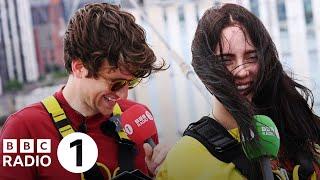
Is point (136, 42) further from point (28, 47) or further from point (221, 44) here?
point (28, 47)

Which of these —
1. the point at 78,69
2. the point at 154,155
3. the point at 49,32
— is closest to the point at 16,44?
the point at 49,32

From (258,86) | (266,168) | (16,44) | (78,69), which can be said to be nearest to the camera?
(266,168)

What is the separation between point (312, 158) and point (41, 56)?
0.92 metres

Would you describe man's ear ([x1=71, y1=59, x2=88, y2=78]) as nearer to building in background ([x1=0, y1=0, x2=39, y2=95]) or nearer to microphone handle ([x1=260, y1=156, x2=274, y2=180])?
microphone handle ([x1=260, y1=156, x2=274, y2=180])

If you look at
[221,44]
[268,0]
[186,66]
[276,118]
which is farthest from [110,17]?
[268,0]

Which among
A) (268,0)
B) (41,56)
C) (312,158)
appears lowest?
(312,158)

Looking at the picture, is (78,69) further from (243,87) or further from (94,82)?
(243,87)

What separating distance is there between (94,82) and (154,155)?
17cm

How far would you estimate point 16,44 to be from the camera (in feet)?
4.67

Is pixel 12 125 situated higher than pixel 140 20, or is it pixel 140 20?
pixel 140 20

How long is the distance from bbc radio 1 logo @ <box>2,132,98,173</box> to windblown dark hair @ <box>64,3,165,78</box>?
0.41 feet

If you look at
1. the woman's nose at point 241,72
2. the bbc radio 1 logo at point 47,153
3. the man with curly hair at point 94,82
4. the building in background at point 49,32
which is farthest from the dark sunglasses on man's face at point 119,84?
the building in background at point 49,32

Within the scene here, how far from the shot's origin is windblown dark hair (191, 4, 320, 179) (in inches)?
27.7

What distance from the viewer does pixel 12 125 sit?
31.9 inches
